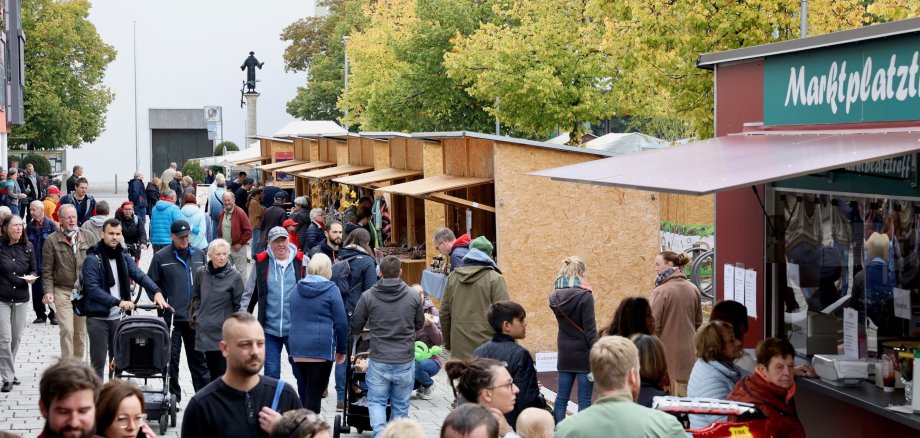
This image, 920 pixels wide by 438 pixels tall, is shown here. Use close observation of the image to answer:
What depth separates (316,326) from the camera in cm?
1088

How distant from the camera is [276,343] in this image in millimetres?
11734

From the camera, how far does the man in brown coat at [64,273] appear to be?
524 inches

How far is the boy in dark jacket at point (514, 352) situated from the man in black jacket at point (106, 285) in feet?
14.6

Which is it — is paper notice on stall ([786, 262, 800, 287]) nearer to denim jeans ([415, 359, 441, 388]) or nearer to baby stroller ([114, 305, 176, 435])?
denim jeans ([415, 359, 441, 388])

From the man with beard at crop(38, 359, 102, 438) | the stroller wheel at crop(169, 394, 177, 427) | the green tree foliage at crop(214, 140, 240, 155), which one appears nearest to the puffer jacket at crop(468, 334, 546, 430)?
the man with beard at crop(38, 359, 102, 438)

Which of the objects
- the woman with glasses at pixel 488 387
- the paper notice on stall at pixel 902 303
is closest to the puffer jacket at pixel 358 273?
the paper notice on stall at pixel 902 303

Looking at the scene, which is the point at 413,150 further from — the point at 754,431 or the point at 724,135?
the point at 754,431

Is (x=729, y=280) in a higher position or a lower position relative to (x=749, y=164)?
lower

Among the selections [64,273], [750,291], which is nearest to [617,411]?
[750,291]

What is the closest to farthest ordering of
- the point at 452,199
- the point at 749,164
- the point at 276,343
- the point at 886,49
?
1. the point at 749,164
2. the point at 886,49
3. the point at 276,343
4. the point at 452,199

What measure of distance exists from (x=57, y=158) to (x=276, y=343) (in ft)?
173

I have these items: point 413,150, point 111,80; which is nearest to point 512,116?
point 413,150

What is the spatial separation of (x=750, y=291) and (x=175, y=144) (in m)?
69.6

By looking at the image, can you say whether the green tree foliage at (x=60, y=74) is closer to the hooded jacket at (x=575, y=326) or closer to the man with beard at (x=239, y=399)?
the hooded jacket at (x=575, y=326)
